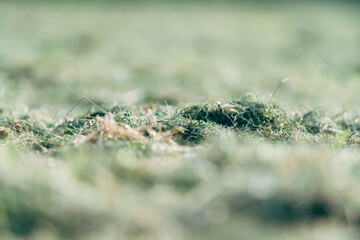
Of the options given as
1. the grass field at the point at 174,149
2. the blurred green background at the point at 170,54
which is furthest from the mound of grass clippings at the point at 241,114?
the blurred green background at the point at 170,54

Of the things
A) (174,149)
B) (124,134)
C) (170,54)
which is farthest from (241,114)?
(170,54)

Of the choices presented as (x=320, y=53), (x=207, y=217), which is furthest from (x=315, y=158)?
(x=320, y=53)

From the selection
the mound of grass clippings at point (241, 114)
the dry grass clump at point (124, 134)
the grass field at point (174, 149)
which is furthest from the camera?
the mound of grass clippings at point (241, 114)

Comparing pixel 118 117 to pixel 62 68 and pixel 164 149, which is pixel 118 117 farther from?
pixel 62 68

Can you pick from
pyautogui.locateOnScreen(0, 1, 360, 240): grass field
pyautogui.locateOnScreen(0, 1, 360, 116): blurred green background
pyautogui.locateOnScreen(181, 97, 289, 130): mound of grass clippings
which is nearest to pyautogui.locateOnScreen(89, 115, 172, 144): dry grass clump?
pyautogui.locateOnScreen(0, 1, 360, 240): grass field

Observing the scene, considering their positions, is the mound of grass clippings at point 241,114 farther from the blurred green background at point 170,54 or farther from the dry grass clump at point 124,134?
the dry grass clump at point 124,134

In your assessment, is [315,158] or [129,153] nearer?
[315,158]

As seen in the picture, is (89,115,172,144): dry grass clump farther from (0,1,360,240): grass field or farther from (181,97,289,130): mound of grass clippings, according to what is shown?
(181,97,289,130): mound of grass clippings

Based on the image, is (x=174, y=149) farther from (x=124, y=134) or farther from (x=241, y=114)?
(x=241, y=114)
